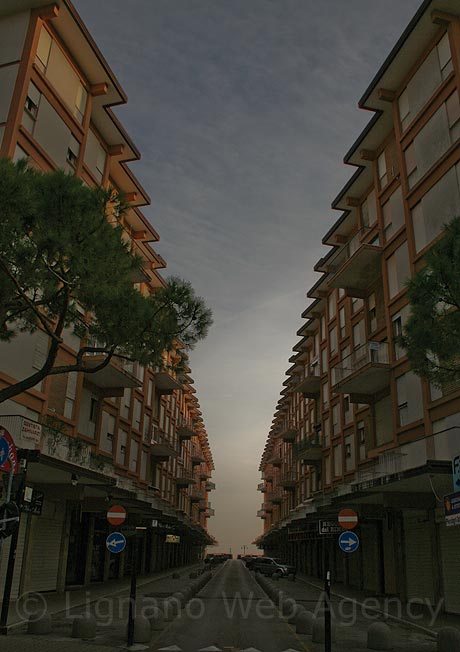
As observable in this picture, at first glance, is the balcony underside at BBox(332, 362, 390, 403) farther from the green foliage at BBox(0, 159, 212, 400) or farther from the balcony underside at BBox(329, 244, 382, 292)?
the green foliage at BBox(0, 159, 212, 400)

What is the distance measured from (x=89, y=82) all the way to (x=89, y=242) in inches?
692

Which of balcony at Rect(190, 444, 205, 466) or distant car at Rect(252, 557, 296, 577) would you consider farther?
balcony at Rect(190, 444, 205, 466)

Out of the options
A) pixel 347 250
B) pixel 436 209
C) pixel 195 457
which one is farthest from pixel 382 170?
pixel 195 457

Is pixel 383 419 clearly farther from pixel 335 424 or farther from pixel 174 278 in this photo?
pixel 174 278

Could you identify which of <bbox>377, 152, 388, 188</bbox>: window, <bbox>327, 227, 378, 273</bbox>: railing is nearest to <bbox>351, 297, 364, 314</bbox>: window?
<bbox>327, 227, 378, 273</bbox>: railing

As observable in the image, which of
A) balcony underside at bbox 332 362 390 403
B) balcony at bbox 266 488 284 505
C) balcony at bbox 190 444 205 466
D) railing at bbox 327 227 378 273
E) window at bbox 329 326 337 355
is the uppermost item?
railing at bbox 327 227 378 273

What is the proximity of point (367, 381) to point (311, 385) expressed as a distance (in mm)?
17242

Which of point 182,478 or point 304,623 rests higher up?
point 182,478

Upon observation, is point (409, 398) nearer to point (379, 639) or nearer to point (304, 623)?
point (304, 623)

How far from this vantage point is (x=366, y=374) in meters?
26.1

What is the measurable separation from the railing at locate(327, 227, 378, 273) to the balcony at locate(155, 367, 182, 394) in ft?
47.8

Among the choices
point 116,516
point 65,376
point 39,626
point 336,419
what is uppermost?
point 336,419

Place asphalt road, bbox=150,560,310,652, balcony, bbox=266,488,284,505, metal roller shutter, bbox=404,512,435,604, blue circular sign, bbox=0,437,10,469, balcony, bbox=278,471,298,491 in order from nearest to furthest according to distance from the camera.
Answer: blue circular sign, bbox=0,437,10,469, asphalt road, bbox=150,560,310,652, metal roller shutter, bbox=404,512,435,604, balcony, bbox=278,471,298,491, balcony, bbox=266,488,284,505

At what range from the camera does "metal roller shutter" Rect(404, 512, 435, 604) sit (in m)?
21.6
